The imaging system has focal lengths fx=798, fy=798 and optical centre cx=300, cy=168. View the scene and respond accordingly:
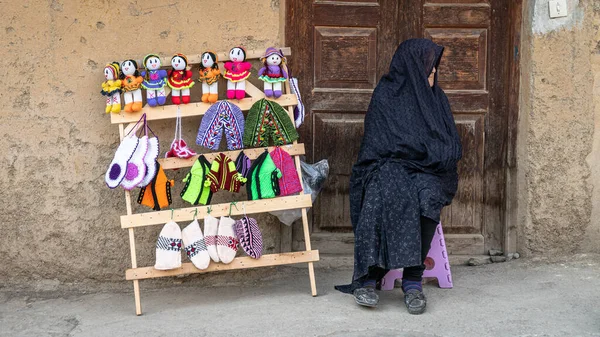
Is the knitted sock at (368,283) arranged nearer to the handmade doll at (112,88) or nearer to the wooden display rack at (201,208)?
the wooden display rack at (201,208)

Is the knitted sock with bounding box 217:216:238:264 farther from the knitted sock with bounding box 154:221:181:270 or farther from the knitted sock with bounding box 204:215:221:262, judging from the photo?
the knitted sock with bounding box 154:221:181:270

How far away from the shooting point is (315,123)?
4.53m

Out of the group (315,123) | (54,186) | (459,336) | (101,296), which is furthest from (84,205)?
(459,336)

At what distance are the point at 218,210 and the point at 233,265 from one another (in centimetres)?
28

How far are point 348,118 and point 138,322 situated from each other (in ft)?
5.43

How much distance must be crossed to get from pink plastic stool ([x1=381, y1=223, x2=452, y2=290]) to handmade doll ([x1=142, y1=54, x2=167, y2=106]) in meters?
1.46

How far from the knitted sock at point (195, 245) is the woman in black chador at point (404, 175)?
2.36 feet

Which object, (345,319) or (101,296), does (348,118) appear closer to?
(345,319)

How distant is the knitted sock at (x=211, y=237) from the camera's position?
3.90m

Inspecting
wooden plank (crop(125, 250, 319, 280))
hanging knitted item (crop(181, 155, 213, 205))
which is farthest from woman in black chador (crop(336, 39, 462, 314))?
hanging knitted item (crop(181, 155, 213, 205))

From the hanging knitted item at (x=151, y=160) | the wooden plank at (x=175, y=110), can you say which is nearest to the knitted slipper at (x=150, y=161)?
the hanging knitted item at (x=151, y=160)

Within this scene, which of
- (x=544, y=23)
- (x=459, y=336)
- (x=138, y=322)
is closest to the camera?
(x=459, y=336)

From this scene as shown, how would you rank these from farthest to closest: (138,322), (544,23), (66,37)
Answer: (544,23) → (66,37) → (138,322)

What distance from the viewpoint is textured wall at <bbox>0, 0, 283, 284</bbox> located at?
4.14 metres
